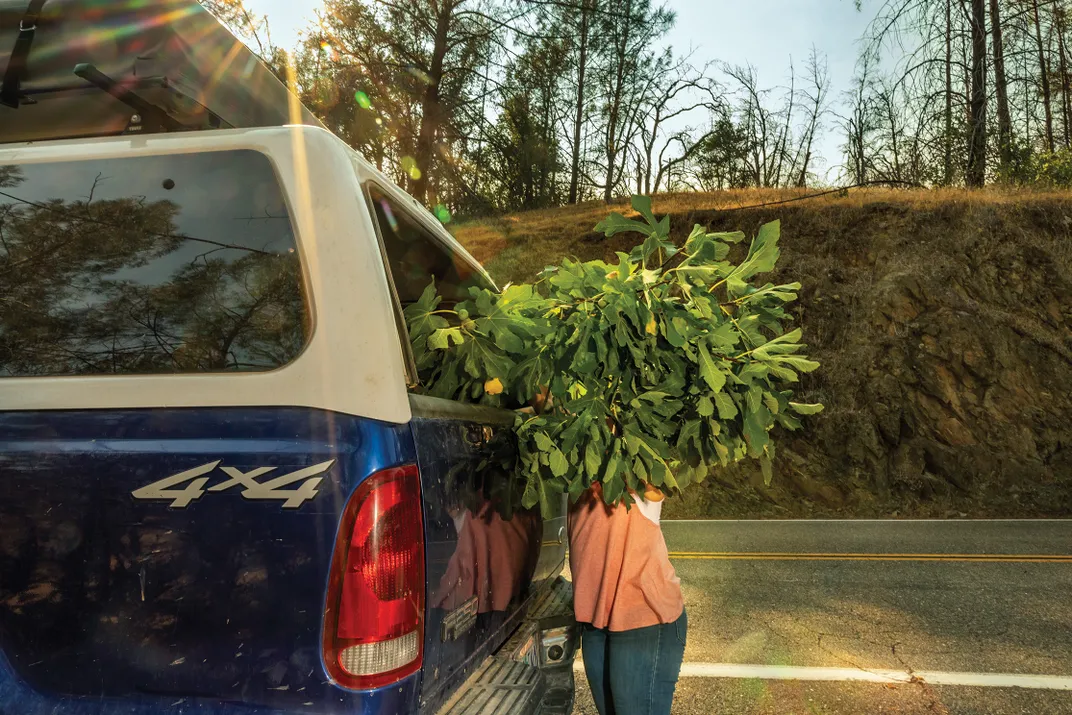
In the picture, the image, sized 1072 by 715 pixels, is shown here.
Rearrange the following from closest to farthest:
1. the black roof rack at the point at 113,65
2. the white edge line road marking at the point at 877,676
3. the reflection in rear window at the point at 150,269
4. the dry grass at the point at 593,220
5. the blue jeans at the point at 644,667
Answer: the reflection in rear window at the point at 150,269 < the black roof rack at the point at 113,65 < the blue jeans at the point at 644,667 < the white edge line road marking at the point at 877,676 < the dry grass at the point at 593,220

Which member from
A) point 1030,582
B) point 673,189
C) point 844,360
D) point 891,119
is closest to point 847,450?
point 844,360

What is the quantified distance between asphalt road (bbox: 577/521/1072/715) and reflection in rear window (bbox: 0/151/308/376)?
3.04 m

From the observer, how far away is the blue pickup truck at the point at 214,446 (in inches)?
66.5

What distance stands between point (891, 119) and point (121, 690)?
29068 millimetres

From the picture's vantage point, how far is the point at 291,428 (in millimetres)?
1706

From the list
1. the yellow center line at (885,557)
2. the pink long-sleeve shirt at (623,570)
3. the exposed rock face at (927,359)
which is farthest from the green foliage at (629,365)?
the exposed rock face at (927,359)

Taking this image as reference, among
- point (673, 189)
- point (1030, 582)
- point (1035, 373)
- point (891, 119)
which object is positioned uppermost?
point (891, 119)

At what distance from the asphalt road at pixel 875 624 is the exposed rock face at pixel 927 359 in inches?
154

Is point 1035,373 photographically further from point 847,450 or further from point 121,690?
point 121,690

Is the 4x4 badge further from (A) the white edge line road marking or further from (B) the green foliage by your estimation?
(A) the white edge line road marking

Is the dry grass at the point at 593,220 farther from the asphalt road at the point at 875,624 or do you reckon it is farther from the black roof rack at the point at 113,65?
the black roof rack at the point at 113,65

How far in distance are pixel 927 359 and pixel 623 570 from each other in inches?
532

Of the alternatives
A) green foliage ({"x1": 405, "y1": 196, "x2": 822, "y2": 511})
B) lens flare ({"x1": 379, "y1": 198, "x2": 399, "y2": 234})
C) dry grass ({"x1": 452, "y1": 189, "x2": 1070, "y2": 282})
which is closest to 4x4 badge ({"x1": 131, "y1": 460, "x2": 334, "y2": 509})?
green foliage ({"x1": 405, "y1": 196, "x2": 822, "y2": 511})

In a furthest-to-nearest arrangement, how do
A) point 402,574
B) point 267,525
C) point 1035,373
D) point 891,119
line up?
point 891,119 → point 1035,373 → point 402,574 → point 267,525
